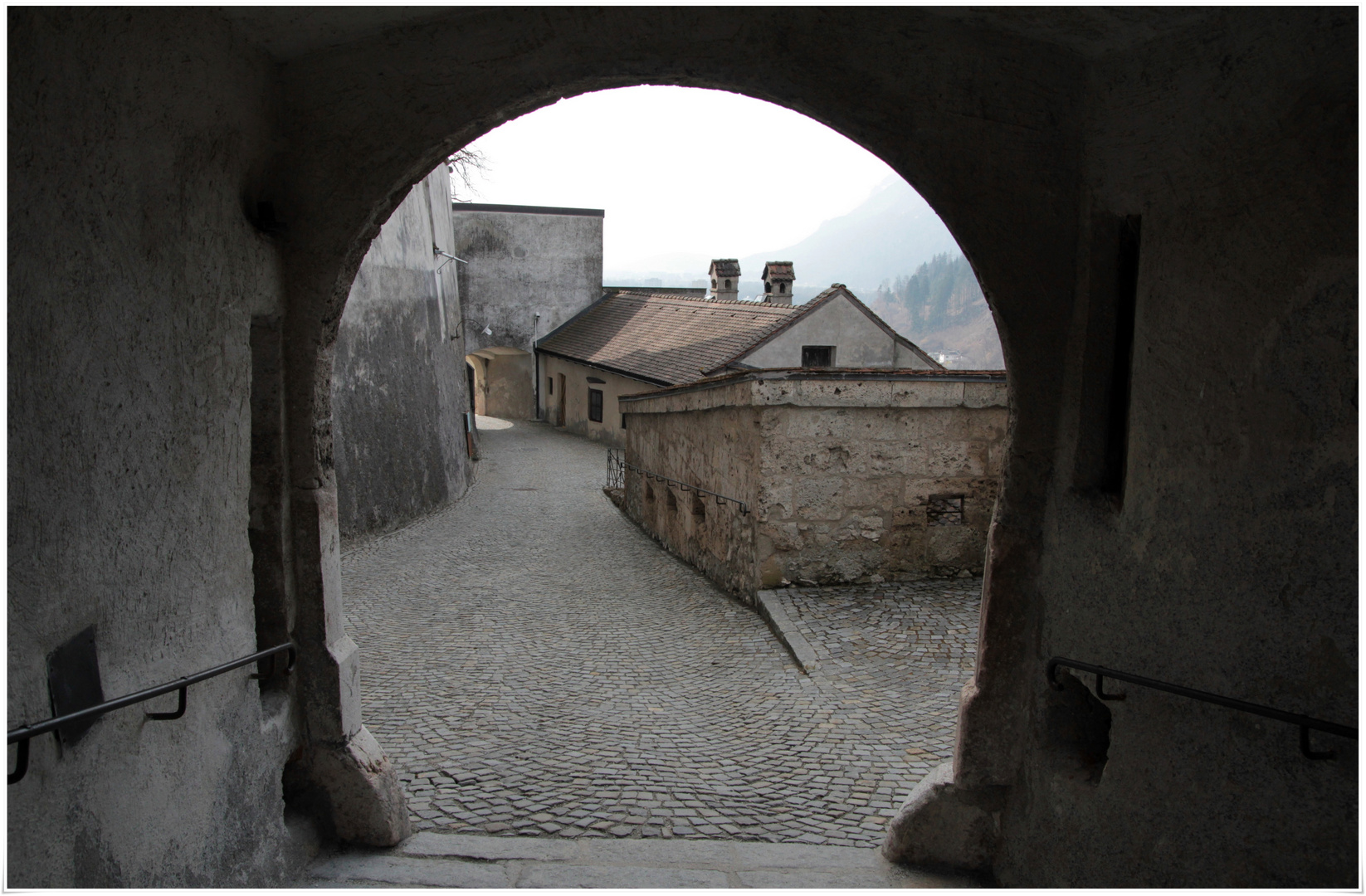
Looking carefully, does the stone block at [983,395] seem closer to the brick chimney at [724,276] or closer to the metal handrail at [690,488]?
the metal handrail at [690,488]

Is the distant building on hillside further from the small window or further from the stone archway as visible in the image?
the stone archway

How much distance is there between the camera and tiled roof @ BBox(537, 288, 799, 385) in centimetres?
1881

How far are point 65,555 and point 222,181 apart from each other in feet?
4.18

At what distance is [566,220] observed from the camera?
28.7 meters

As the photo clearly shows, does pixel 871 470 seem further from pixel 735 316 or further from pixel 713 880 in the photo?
pixel 735 316

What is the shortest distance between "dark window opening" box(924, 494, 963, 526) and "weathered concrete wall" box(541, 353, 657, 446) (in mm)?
12480

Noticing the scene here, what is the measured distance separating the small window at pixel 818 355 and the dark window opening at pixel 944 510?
10.7 metres

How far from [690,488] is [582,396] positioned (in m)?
15.7

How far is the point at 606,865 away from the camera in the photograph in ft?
11.5

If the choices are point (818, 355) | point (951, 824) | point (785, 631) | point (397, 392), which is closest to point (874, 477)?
point (785, 631)

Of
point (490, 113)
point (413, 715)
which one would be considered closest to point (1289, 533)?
point (490, 113)

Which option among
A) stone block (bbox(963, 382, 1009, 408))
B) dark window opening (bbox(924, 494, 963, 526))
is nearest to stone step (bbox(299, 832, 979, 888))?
dark window opening (bbox(924, 494, 963, 526))

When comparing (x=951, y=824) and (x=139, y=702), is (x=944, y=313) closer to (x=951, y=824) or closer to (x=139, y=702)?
(x=951, y=824)

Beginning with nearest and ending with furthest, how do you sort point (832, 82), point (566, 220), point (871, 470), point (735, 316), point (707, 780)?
point (832, 82) → point (707, 780) → point (871, 470) → point (735, 316) → point (566, 220)
